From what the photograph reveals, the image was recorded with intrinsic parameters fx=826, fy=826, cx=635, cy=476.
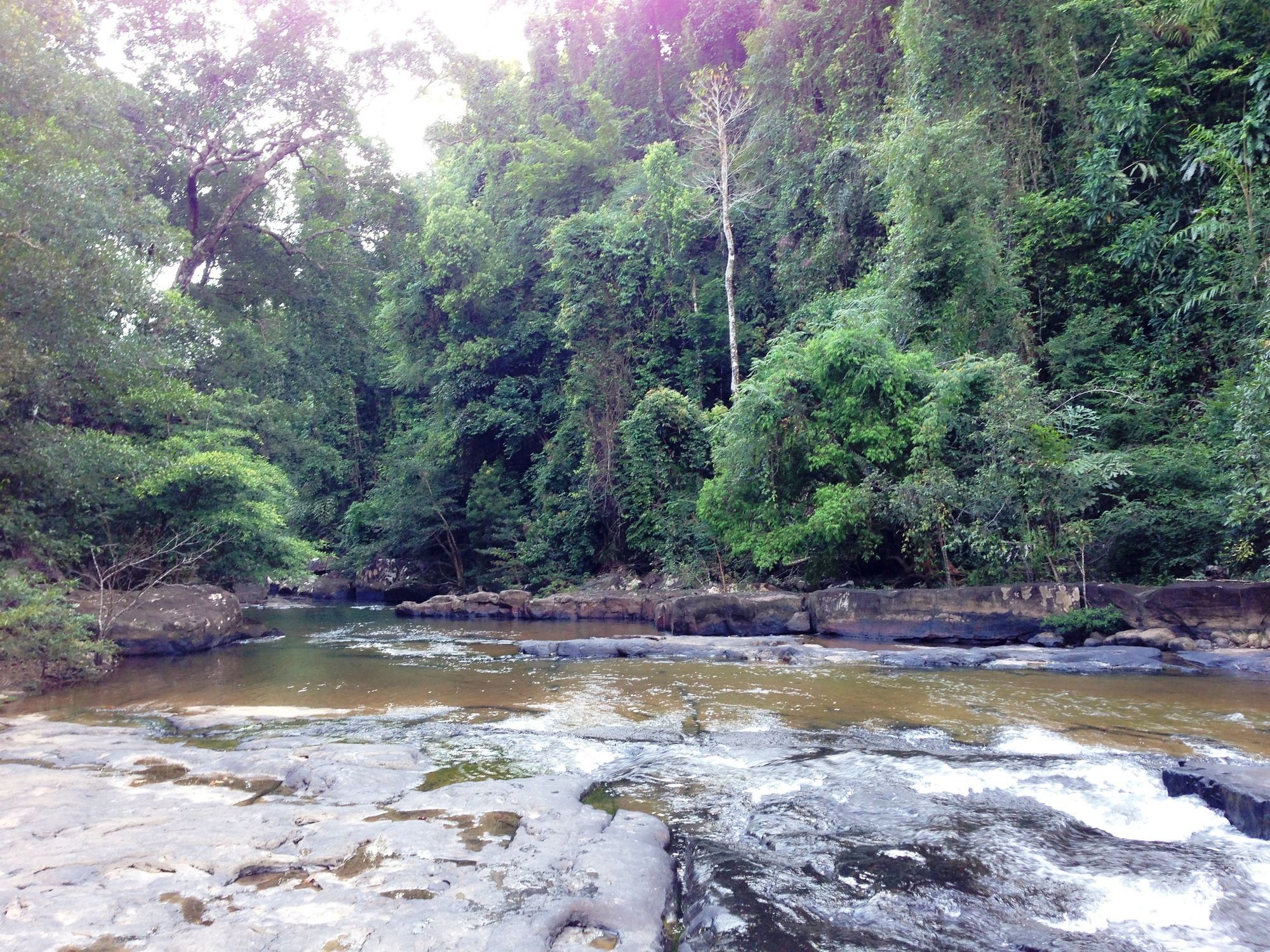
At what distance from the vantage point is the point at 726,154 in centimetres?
2086

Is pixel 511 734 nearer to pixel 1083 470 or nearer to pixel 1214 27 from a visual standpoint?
pixel 1083 470

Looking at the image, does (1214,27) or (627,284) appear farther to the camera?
(627,284)

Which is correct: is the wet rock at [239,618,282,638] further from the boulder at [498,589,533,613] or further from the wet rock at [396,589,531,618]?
the boulder at [498,589,533,613]

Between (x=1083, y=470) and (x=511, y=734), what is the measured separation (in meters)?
9.14

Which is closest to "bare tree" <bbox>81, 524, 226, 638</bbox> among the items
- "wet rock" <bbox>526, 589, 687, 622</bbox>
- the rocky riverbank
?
"wet rock" <bbox>526, 589, 687, 622</bbox>

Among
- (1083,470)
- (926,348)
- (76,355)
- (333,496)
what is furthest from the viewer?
(333,496)

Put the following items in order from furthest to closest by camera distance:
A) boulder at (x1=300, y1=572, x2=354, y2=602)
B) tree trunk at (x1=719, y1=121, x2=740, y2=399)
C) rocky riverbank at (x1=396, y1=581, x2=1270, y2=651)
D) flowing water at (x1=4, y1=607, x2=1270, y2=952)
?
boulder at (x1=300, y1=572, x2=354, y2=602) < tree trunk at (x1=719, y1=121, x2=740, y2=399) < rocky riverbank at (x1=396, y1=581, x2=1270, y2=651) < flowing water at (x1=4, y1=607, x2=1270, y2=952)

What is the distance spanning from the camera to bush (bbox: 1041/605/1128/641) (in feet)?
36.3

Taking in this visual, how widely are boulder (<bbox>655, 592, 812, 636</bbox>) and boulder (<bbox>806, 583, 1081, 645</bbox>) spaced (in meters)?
0.68

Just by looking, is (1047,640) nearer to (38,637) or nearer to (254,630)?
(38,637)

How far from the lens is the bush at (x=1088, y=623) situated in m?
11.1

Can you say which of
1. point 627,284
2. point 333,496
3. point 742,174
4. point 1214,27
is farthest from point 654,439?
point 333,496

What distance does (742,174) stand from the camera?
2291 centimetres

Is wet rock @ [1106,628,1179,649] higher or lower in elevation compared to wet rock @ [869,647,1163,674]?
higher
